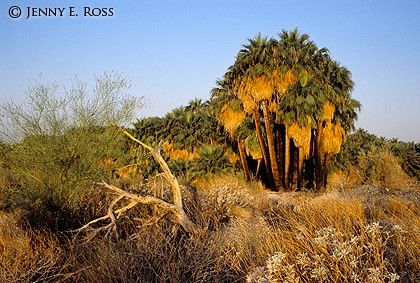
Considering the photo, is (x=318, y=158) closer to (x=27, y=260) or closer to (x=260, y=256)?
(x=260, y=256)

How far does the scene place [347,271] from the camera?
4.27m

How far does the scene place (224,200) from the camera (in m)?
12.3

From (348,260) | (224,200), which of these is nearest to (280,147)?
(224,200)

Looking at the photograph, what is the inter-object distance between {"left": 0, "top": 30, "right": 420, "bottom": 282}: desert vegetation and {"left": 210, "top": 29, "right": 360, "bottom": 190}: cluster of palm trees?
3.0 inches

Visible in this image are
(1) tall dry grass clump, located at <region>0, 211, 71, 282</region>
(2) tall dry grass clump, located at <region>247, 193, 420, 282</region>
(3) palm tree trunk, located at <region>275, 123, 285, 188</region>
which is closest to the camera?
(2) tall dry grass clump, located at <region>247, 193, 420, 282</region>

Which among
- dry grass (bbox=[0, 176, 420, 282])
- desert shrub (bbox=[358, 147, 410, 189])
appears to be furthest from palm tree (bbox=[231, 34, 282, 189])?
dry grass (bbox=[0, 176, 420, 282])

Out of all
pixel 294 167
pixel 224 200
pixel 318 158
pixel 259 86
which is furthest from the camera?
pixel 318 158

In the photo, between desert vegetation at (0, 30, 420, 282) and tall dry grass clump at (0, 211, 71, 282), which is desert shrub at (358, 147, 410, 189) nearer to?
desert vegetation at (0, 30, 420, 282)

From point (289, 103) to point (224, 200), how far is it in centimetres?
1197

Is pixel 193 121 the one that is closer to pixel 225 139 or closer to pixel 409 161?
pixel 225 139

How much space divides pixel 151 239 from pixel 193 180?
21.1 meters

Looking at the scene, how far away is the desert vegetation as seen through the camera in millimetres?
5180

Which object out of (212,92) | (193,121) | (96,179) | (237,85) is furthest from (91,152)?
(193,121)

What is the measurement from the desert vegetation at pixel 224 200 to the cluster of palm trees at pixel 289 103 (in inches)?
3.0
